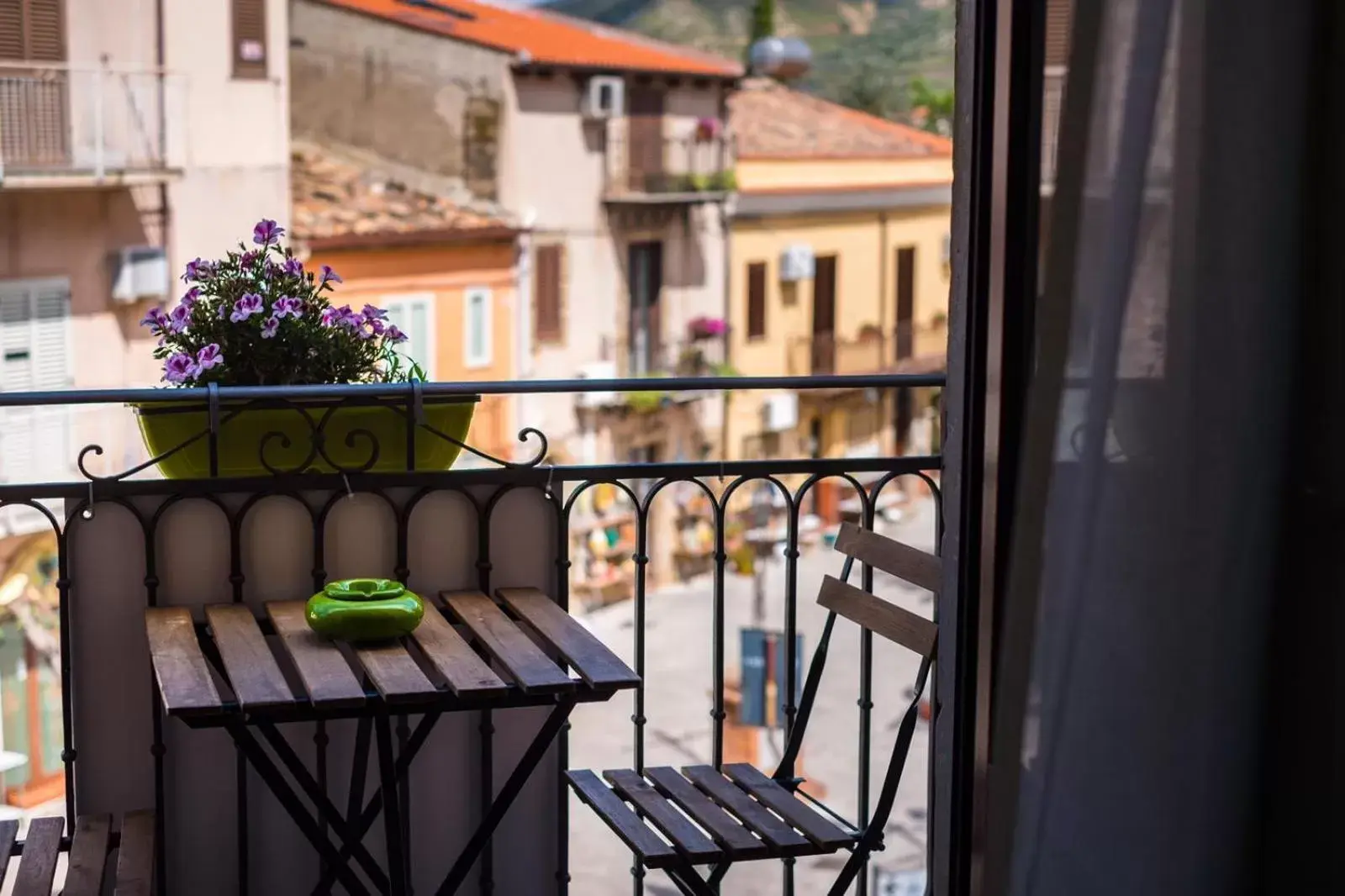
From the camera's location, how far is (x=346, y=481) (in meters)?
2.28

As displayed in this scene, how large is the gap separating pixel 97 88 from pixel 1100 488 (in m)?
13.5

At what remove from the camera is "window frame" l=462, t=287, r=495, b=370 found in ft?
57.8

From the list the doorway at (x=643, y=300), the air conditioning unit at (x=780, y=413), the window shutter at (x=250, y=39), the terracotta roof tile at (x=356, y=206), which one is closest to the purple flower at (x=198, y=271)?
the window shutter at (x=250, y=39)

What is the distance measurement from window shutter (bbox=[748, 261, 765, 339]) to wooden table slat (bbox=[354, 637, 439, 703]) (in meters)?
20.1

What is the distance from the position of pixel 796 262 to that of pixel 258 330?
19.9 meters

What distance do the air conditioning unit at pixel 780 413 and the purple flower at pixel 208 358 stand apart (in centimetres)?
1968

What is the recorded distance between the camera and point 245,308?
229 centimetres

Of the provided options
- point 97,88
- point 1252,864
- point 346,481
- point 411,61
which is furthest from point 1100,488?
point 411,61

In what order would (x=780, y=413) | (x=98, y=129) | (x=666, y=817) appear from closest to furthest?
1. (x=666, y=817)
2. (x=98, y=129)
3. (x=780, y=413)

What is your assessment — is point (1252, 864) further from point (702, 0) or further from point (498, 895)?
point (702, 0)

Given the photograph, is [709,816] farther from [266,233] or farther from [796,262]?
Result: [796,262]

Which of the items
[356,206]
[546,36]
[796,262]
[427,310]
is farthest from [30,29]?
[796,262]

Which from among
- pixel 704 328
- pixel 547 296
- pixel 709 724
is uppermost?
pixel 547 296

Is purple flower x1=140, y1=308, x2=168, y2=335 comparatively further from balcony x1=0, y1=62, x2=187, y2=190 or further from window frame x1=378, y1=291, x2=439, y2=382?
window frame x1=378, y1=291, x2=439, y2=382
